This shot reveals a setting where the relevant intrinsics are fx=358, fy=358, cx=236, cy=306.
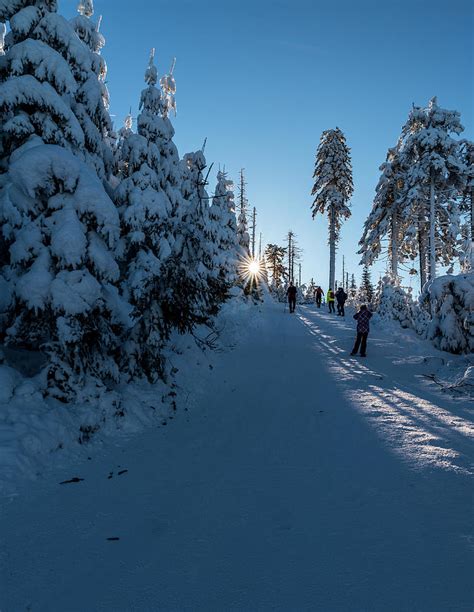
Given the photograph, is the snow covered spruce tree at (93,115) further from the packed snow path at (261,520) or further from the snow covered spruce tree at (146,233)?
the packed snow path at (261,520)

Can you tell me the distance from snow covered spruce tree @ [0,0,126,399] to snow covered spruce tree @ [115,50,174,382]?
0.57 meters

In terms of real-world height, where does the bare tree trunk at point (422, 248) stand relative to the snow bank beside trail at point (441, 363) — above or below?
above

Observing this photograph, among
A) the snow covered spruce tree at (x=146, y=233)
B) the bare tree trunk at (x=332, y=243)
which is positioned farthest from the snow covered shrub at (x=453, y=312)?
the bare tree trunk at (x=332, y=243)

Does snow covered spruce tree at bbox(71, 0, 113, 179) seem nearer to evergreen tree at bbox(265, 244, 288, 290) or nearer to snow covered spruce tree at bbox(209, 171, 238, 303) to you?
snow covered spruce tree at bbox(209, 171, 238, 303)

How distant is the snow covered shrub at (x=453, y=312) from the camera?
36.1 ft

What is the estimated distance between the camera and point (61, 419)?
586 cm

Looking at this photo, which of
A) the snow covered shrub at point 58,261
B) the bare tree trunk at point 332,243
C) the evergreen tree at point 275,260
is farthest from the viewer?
the evergreen tree at point 275,260

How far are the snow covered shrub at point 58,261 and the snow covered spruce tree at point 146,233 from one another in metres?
0.79

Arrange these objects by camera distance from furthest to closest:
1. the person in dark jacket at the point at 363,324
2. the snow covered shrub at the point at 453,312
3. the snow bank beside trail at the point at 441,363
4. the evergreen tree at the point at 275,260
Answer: the evergreen tree at the point at 275,260
the person in dark jacket at the point at 363,324
the snow covered shrub at the point at 453,312
the snow bank beside trail at the point at 441,363

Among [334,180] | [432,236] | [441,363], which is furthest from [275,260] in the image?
[441,363]

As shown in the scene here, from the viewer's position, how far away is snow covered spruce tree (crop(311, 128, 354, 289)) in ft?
114

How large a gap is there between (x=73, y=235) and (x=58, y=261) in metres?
0.54

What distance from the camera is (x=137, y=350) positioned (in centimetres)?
763

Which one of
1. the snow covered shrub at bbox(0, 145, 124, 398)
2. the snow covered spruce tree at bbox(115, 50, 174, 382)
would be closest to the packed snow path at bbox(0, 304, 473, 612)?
the snow covered spruce tree at bbox(115, 50, 174, 382)
